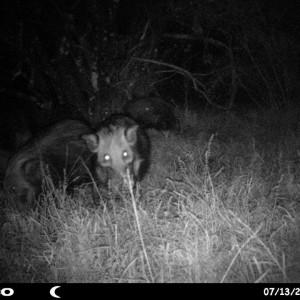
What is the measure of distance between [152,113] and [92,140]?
3.07 m

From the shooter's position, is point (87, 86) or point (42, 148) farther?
point (87, 86)

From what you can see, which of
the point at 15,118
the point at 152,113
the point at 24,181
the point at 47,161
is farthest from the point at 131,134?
the point at 15,118

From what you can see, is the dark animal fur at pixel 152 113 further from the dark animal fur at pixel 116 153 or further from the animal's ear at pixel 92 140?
the animal's ear at pixel 92 140

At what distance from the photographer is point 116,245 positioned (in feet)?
10.8

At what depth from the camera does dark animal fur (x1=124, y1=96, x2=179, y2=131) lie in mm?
7699

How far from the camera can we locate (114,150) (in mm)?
5047

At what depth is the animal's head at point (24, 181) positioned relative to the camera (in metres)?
4.88

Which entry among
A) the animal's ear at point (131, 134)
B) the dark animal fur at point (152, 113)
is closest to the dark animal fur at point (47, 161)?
the animal's ear at point (131, 134)

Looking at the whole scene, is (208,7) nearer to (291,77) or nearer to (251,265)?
(291,77)

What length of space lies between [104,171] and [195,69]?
6.40 meters

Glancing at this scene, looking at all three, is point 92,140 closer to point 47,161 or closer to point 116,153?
point 116,153

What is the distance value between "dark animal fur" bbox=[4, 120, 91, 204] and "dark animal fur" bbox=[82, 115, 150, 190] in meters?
0.22
